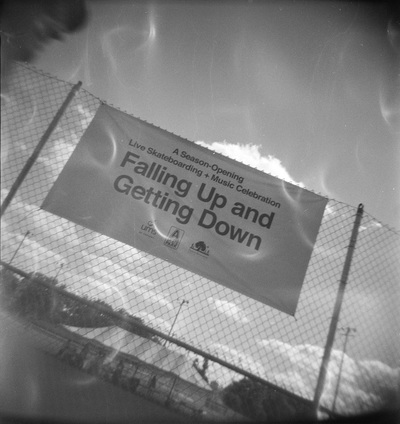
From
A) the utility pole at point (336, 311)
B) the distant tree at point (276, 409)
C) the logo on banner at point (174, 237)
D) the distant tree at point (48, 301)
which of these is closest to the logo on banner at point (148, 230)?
the logo on banner at point (174, 237)

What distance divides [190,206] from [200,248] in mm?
409

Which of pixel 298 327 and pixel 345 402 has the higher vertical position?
pixel 298 327

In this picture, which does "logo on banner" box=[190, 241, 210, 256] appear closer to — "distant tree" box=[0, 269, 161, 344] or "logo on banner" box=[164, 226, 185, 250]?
"logo on banner" box=[164, 226, 185, 250]

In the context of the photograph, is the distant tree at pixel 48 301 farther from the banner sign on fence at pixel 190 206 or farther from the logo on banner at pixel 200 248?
the logo on banner at pixel 200 248

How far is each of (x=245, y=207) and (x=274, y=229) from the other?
35 cm

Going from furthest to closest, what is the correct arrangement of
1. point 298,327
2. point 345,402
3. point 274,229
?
point 274,229, point 298,327, point 345,402

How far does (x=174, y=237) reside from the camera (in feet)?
8.02

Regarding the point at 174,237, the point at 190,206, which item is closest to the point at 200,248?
the point at 174,237

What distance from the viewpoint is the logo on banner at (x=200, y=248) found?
2.44 metres

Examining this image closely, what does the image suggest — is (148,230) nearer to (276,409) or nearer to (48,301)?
(48,301)

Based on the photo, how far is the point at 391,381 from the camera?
219 centimetres

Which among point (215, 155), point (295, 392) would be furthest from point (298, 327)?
point (215, 155)

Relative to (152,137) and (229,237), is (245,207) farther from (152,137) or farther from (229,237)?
(152,137)

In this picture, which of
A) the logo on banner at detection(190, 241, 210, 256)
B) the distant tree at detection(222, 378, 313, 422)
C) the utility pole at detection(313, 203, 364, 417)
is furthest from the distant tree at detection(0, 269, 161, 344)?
the utility pole at detection(313, 203, 364, 417)
